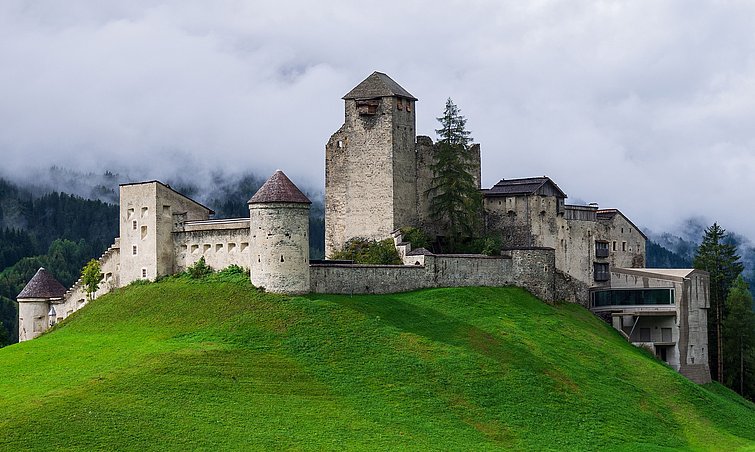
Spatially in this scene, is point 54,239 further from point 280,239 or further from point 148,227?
point 280,239

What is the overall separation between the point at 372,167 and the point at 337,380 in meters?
25.5

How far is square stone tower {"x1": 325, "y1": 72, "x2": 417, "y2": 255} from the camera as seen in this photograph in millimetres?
82312

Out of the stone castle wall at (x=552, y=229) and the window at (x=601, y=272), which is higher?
the stone castle wall at (x=552, y=229)

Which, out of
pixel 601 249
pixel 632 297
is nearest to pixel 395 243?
pixel 632 297

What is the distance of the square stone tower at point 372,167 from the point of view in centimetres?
8231

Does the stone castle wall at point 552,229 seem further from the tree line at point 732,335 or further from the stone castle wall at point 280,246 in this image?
the stone castle wall at point 280,246

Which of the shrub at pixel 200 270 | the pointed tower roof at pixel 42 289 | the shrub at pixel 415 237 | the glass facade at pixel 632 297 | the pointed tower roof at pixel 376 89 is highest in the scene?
the pointed tower roof at pixel 376 89

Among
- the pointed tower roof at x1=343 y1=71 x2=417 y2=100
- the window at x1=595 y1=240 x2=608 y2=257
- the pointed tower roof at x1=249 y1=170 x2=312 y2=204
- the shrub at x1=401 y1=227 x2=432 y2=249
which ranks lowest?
the window at x1=595 y1=240 x2=608 y2=257

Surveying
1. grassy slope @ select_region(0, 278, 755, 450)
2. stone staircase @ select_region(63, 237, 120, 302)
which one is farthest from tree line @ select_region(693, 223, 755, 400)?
stone staircase @ select_region(63, 237, 120, 302)

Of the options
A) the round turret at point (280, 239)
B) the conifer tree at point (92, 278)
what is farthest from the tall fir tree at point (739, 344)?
the conifer tree at point (92, 278)

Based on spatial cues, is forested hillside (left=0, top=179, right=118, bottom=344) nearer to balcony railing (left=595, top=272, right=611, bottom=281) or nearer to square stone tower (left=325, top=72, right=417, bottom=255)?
square stone tower (left=325, top=72, right=417, bottom=255)

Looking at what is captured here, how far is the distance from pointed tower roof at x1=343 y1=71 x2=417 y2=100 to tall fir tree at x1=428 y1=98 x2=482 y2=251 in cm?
459

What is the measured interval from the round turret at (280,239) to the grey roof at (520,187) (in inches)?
915

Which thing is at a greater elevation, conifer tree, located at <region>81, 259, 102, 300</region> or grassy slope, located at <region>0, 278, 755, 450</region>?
conifer tree, located at <region>81, 259, 102, 300</region>
